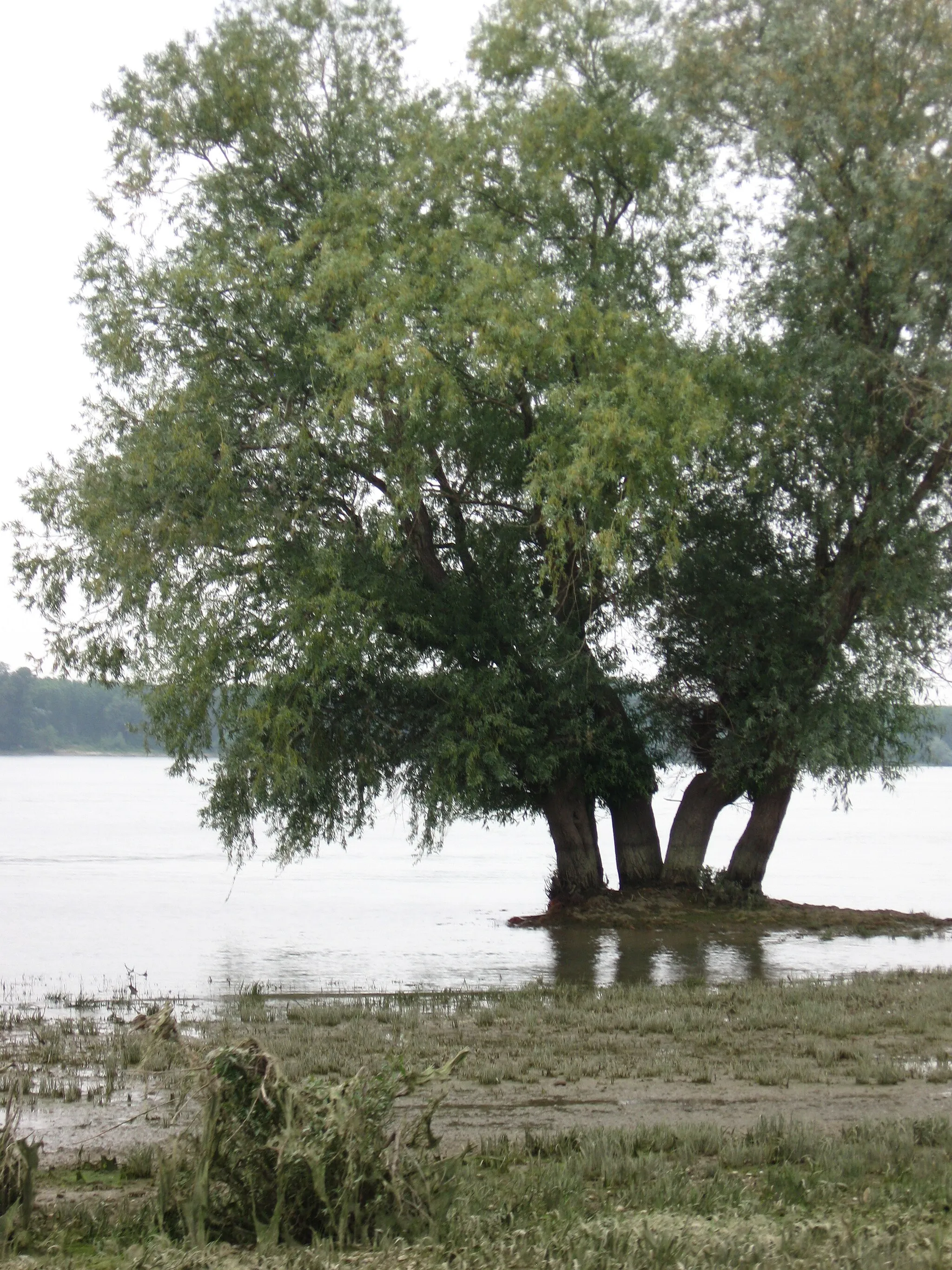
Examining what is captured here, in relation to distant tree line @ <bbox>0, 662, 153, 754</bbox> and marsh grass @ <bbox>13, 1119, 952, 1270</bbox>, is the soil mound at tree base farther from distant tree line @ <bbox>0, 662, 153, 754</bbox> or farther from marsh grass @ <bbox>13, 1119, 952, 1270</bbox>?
distant tree line @ <bbox>0, 662, 153, 754</bbox>

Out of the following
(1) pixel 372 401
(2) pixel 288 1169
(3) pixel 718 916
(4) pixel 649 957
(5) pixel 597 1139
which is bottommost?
(4) pixel 649 957

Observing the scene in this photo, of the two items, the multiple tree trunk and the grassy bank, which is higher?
the multiple tree trunk

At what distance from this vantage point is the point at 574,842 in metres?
22.5

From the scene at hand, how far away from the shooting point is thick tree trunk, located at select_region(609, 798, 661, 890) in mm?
22891

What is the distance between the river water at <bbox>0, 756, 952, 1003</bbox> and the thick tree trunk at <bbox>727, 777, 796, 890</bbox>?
793 mm

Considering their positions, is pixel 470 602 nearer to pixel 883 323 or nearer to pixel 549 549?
pixel 549 549

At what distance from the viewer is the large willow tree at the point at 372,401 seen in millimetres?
18344

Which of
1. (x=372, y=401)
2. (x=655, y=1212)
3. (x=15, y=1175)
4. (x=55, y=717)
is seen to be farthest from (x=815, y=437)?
(x=55, y=717)

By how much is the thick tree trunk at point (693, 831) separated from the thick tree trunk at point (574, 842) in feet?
4.19

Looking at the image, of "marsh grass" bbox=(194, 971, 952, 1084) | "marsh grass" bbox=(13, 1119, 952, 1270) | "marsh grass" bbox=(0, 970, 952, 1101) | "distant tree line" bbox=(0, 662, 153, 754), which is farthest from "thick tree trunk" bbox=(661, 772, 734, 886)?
"distant tree line" bbox=(0, 662, 153, 754)

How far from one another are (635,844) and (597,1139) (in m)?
15.8

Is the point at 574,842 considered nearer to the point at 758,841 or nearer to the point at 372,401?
the point at 758,841

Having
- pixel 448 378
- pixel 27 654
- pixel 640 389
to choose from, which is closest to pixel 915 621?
pixel 640 389

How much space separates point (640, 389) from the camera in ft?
58.0
